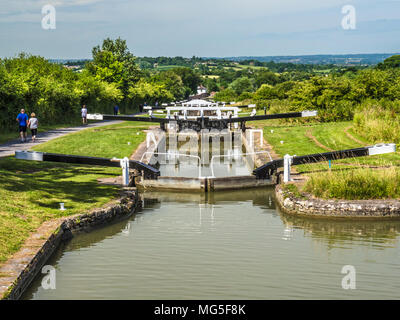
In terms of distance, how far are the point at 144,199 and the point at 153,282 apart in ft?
24.6

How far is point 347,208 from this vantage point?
14.1 metres

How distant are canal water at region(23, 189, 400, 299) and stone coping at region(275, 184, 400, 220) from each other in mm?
294

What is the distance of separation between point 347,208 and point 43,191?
790cm

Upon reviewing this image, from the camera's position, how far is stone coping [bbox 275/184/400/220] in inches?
551

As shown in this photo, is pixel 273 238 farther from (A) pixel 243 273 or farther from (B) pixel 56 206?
(B) pixel 56 206

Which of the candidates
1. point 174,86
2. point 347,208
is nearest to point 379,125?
point 347,208

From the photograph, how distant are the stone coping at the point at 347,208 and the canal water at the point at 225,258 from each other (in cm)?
29

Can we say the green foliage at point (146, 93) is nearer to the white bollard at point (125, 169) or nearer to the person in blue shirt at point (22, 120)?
the person in blue shirt at point (22, 120)

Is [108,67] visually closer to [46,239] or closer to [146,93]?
[146,93]

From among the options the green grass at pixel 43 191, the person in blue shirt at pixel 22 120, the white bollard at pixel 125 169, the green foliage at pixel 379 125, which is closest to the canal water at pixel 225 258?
the green grass at pixel 43 191

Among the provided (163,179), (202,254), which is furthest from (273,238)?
(163,179)

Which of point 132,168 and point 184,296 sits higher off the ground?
point 132,168

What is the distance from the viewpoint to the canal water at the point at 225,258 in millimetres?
9406

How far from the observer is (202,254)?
1138 centimetres
